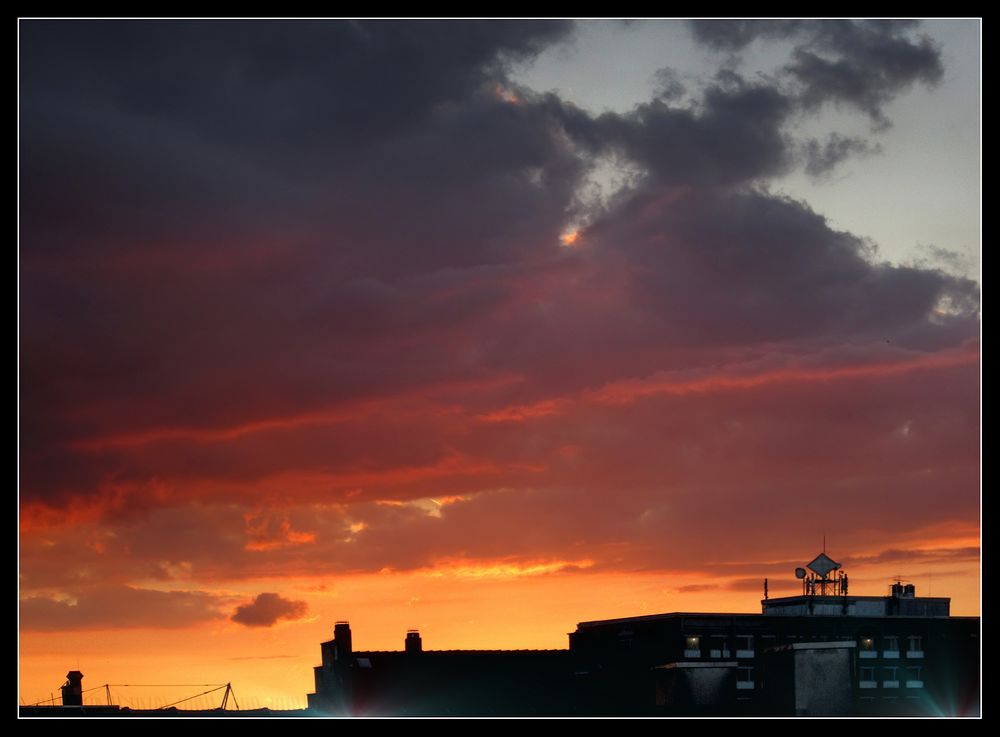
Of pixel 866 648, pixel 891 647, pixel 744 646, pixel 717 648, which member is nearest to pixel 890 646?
pixel 891 647

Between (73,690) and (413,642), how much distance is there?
23.3 meters

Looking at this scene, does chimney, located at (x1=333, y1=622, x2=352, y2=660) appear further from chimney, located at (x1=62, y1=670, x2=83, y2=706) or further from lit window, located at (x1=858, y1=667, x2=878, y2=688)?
lit window, located at (x1=858, y1=667, x2=878, y2=688)

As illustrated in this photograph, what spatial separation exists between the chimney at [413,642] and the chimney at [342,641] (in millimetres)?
4112

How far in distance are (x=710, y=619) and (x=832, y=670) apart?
929 centimetres

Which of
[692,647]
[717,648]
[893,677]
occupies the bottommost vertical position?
[893,677]

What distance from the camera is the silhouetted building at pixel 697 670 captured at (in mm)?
102062

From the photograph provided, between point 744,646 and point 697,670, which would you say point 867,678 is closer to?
point 744,646

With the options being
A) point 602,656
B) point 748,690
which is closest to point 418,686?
point 602,656

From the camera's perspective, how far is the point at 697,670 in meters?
103

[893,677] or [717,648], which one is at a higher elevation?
[717,648]

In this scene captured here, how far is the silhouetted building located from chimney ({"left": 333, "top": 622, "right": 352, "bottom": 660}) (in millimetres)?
86

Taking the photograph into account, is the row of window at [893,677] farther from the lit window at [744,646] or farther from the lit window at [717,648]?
the lit window at [717,648]

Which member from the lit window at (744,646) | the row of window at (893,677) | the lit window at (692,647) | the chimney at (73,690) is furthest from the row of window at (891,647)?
the chimney at (73,690)
